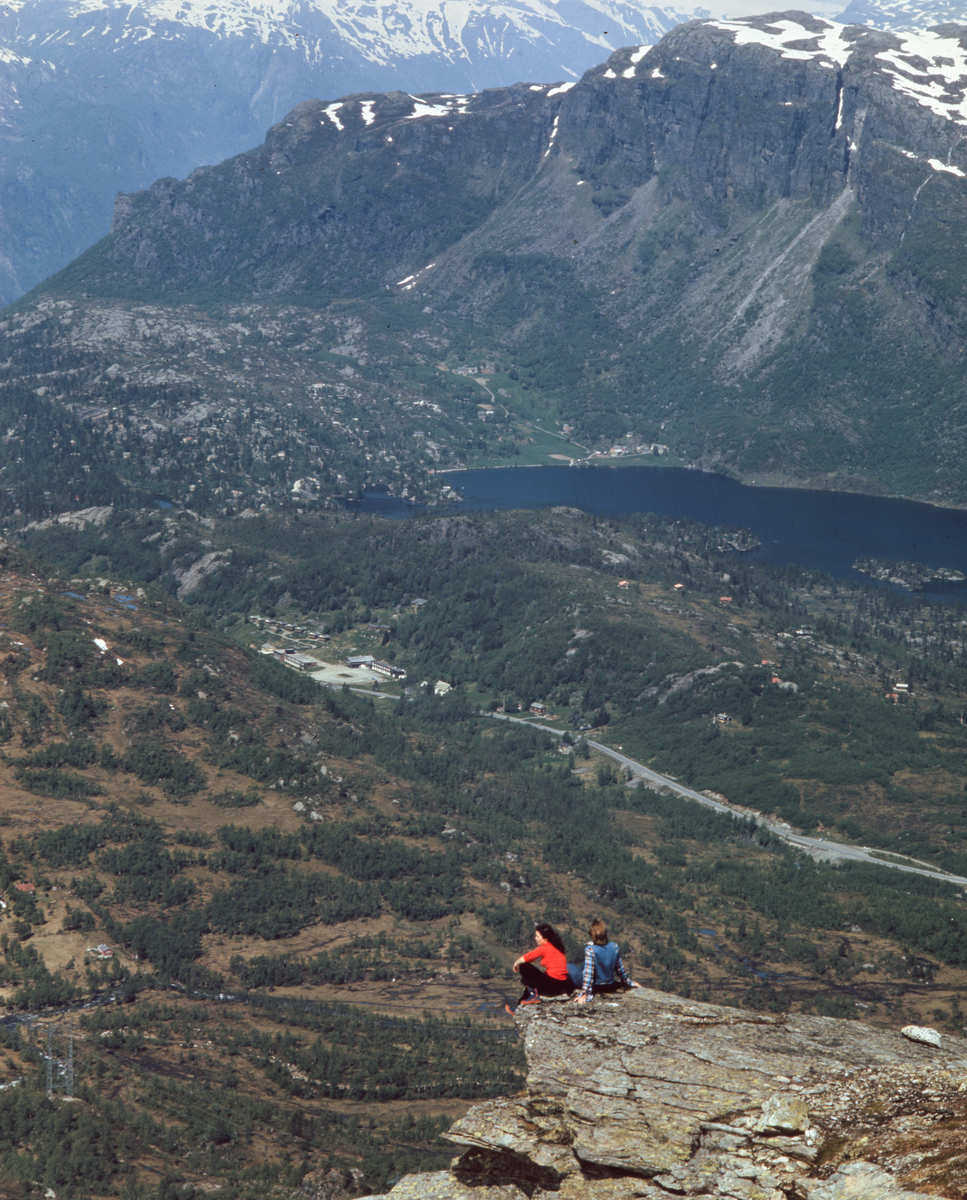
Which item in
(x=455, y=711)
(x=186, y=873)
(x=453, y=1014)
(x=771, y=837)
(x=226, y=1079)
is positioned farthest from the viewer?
(x=455, y=711)

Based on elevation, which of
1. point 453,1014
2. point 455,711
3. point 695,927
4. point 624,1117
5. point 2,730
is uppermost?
point 624,1117

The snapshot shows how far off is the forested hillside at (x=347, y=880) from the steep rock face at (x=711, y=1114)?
90.9 ft

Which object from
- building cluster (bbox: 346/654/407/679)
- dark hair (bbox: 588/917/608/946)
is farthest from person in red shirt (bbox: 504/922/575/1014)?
building cluster (bbox: 346/654/407/679)

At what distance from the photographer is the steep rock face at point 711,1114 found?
29.6m

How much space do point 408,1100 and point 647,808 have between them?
75.8 metres

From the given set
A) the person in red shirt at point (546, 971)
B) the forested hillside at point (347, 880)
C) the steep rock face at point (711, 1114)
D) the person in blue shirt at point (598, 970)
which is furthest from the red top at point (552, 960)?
the forested hillside at point (347, 880)

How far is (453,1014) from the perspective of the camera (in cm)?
8269

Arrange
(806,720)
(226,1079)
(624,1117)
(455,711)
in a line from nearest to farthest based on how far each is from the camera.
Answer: (624,1117), (226,1079), (806,720), (455,711)

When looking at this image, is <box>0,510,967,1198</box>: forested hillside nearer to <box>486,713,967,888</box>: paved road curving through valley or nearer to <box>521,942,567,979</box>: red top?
<box>486,713,967,888</box>: paved road curving through valley

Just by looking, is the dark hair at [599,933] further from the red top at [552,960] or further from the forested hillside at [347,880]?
the forested hillside at [347,880]

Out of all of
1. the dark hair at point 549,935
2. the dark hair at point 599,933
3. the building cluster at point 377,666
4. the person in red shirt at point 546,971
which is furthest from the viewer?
the building cluster at point 377,666

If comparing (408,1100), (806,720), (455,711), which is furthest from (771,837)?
(408,1100)

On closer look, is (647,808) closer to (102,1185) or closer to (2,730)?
(2,730)

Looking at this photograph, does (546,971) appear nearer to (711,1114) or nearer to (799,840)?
(711,1114)
